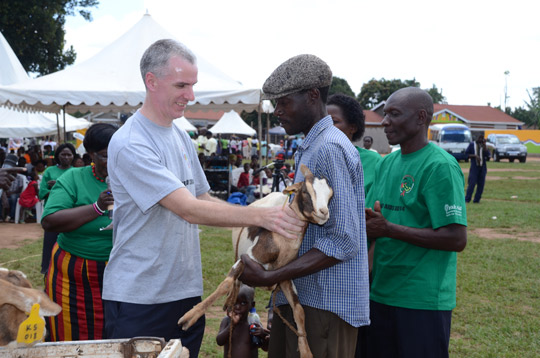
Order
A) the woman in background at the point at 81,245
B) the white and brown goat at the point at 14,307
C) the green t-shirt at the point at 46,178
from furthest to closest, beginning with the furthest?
1. the green t-shirt at the point at 46,178
2. the woman in background at the point at 81,245
3. the white and brown goat at the point at 14,307

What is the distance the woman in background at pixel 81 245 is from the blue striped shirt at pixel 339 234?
1602mm

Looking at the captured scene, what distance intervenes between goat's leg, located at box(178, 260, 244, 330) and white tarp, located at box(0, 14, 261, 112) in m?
8.02

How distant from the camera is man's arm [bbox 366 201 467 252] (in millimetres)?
2719

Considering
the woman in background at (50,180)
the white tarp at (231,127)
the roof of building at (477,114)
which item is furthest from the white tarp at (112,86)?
the roof of building at (477,114)

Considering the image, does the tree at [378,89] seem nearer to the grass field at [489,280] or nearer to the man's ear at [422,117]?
the grass field at [489,280]

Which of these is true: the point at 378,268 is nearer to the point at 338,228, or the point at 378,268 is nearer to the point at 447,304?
the point at 447,304

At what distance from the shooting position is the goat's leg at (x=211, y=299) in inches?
76.8

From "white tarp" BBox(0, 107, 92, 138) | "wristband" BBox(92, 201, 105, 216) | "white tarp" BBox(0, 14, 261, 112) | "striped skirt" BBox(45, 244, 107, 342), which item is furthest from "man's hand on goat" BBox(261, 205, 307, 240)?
"white tarp" BBox(0, 107, 92, 138)

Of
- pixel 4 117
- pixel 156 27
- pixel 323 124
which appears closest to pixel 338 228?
pixel 323 124

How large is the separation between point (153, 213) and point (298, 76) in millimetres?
925

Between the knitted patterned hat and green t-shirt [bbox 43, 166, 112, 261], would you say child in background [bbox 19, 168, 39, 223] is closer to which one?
green t-shirt [bbox 43, 166, 112, 261]

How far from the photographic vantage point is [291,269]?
2.10 metres

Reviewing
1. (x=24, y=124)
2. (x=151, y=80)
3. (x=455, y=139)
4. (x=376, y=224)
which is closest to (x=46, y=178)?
(x=151, y=80)

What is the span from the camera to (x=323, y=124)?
2248mm
